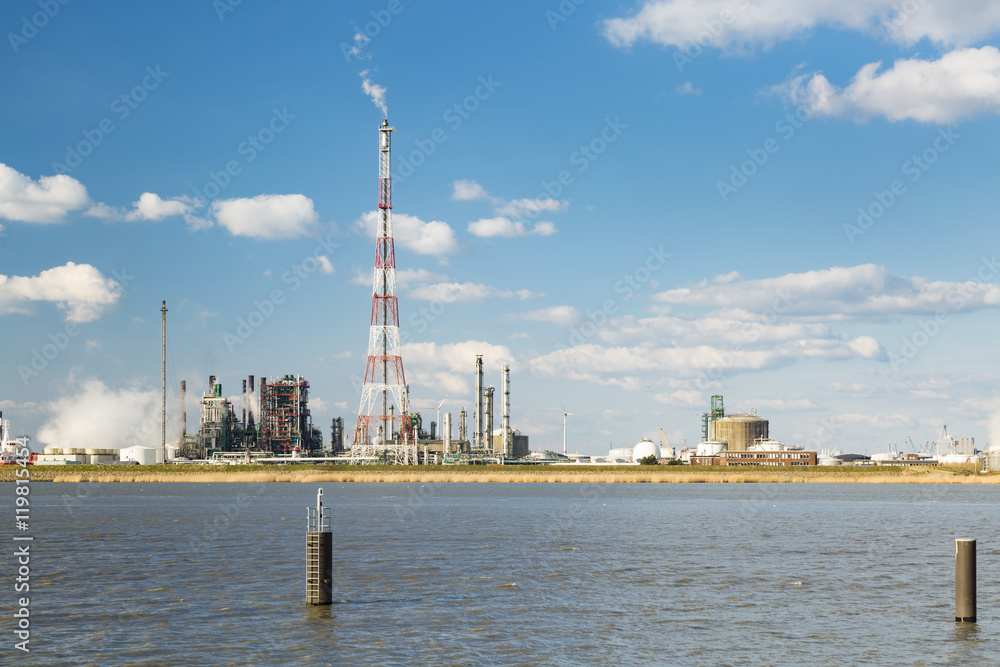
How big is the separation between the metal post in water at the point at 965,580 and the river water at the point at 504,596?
0.52 metres

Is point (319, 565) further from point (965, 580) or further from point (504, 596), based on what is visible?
point (965, 580)

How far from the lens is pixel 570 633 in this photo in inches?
1126

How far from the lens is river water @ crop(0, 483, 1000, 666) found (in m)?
25.8

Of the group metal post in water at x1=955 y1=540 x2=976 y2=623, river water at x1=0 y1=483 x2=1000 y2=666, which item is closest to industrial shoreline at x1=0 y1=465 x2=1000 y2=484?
river water at x1=0 y1=483 x2=1000 y2=666

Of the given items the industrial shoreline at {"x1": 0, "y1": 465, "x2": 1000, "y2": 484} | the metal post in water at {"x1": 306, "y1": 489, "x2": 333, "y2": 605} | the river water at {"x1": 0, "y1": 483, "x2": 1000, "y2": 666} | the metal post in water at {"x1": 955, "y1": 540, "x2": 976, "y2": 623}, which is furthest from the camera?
the industrial shoreline at {"x1": 0, "y1": 465, "x2": 1000, "y2": 484}

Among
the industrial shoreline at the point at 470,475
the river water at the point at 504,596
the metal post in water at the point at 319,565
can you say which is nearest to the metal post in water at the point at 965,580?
the river water at the point at 504,596

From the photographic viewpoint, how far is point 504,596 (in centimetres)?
3547

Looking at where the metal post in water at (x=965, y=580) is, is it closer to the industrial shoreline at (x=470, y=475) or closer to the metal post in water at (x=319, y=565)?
the metal post in water at (x=319, y=565)

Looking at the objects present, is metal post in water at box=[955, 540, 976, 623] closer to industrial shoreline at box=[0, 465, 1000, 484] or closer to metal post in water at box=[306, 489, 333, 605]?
metal post in water at box=[306, 489, 333, 605]

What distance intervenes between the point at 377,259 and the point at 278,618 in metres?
137

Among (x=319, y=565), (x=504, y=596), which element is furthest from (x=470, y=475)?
(x=319, y=565)

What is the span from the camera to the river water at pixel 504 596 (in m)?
25.8

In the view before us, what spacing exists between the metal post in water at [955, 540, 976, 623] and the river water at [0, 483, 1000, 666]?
519 millimetres

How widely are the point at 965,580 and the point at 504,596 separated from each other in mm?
15866
